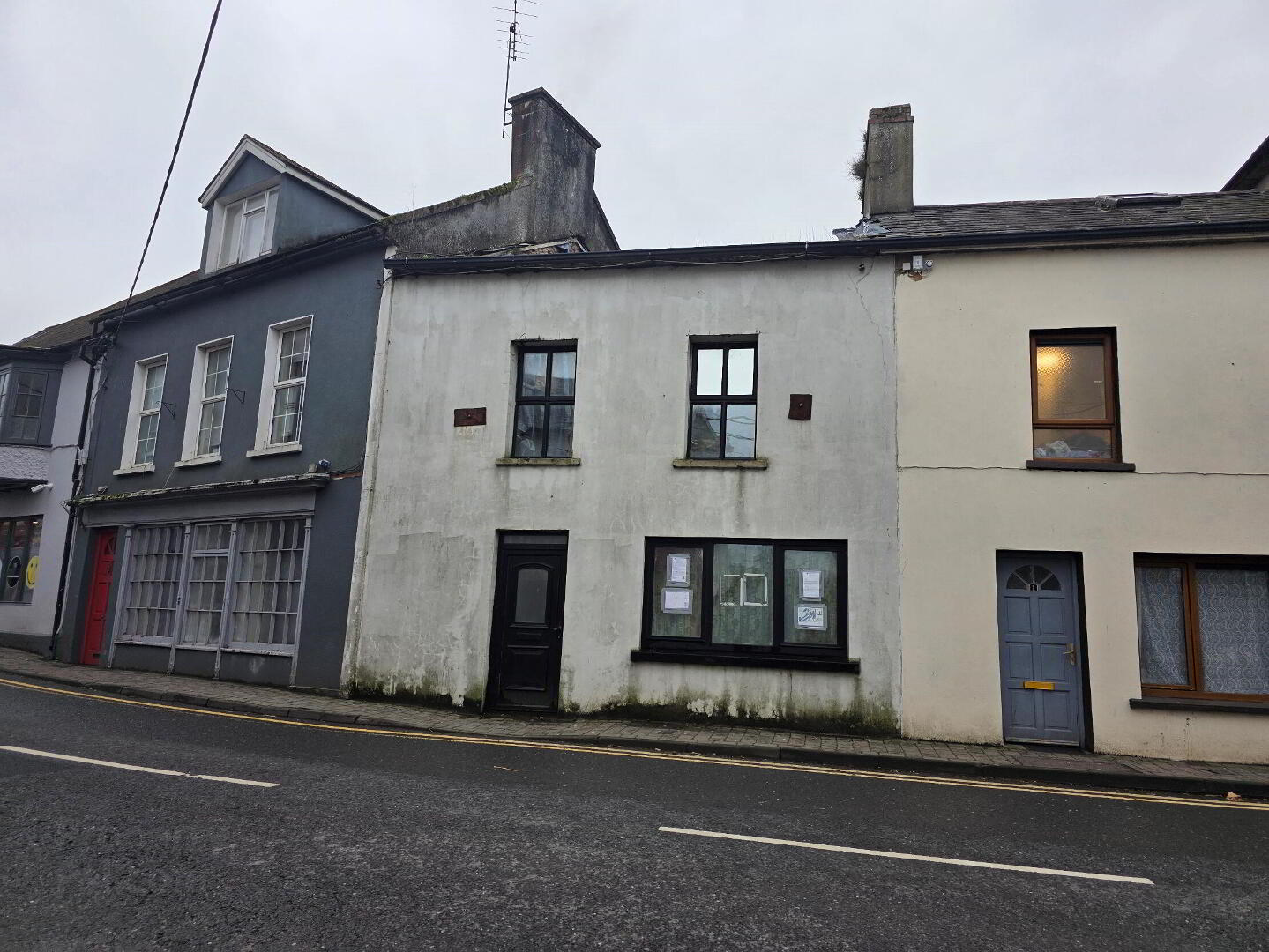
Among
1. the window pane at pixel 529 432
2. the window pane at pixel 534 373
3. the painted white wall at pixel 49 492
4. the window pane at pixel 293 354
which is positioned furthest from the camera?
the painted white wall at pixel 49 492

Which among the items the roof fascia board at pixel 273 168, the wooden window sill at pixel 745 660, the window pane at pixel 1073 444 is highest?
the roof fascia board at pixel 273 168

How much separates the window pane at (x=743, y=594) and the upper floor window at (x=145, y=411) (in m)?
12.3

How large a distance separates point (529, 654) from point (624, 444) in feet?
10.6

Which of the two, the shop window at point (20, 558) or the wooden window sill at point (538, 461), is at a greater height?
the wooden window sill at point (538, 461)

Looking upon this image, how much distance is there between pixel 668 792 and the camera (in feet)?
23.2

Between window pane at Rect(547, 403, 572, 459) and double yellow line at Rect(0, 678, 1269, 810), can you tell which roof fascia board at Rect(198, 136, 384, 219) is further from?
double yellow line at Rect(0, 678, 1269, 810)

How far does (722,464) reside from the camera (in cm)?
1127

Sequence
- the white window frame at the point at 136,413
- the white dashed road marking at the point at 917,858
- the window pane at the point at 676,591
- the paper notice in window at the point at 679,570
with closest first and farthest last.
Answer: the white dashed road marking at the point at 917,858 → the window pane at the point at 676,591 → the paper notice in window at the point at 679,570 → the white window frame at the point at 136,413

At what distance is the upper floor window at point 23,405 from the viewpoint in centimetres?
1894

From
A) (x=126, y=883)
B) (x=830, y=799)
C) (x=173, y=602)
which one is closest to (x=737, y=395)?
(x=830, y=799)

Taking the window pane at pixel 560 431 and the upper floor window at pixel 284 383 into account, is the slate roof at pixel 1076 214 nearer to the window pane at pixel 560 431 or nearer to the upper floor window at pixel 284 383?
the window pane at pixel 560 431

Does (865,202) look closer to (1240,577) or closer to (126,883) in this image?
(1240,577)

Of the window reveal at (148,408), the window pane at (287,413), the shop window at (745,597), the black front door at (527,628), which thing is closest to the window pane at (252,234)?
the window reveal at (148,408)

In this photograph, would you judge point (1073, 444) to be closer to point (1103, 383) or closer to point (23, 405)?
point (1103, 383)
